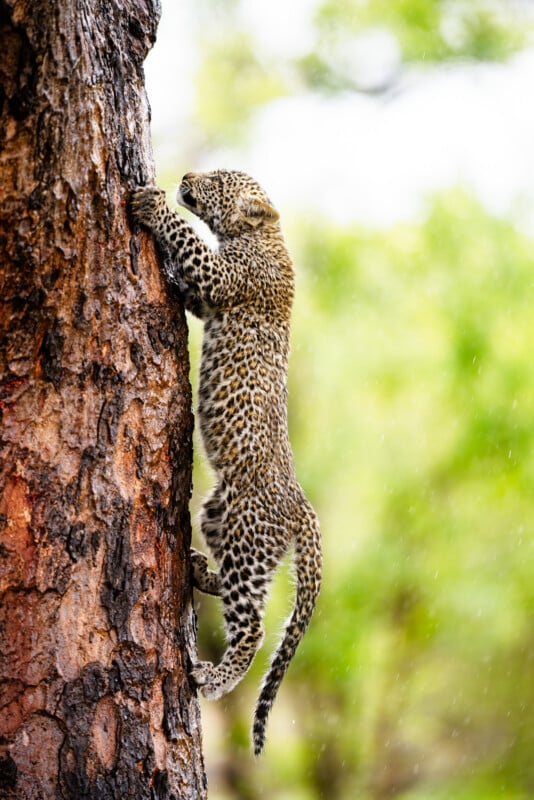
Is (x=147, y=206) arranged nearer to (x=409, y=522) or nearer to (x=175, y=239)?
(x=175, y=239)

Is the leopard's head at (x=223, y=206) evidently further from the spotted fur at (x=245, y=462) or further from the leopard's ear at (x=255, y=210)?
the spotted fur at (x=245, y=462)

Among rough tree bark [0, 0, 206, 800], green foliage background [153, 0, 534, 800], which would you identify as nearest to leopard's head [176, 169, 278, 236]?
rough tree bark [0, 0, 206, 800]

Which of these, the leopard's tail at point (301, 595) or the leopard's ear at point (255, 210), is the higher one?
the leopard's ear at point (255, 210)

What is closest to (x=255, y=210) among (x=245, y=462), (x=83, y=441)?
(x=245, y=462)

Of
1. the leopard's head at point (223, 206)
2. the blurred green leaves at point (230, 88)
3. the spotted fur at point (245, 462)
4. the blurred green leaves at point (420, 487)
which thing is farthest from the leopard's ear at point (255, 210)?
the blurred green leaves at point (230, 88)

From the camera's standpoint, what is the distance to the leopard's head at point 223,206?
210 inches

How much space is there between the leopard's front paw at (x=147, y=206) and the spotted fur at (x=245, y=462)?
0.75 ft

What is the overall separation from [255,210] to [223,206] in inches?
6.5

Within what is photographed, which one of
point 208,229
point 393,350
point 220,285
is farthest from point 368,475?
point 220,285

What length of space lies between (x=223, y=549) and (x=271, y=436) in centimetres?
54

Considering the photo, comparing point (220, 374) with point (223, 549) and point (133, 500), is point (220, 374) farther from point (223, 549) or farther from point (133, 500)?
point (133, 500)

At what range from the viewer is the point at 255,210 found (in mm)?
5332

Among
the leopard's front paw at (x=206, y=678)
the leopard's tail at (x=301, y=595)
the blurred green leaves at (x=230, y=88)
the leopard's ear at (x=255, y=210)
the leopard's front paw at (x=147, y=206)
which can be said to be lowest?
the leopard's front paw at (x=206, y=678)

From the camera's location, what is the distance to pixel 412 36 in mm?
12414
